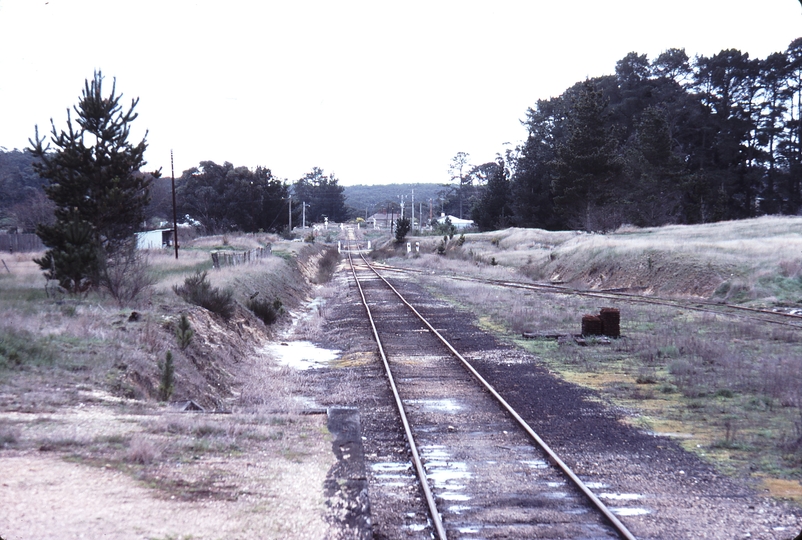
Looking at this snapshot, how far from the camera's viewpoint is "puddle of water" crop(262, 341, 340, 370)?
16.0 metres

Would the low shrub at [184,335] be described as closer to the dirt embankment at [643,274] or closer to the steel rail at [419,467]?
the steel rail at [419,467]

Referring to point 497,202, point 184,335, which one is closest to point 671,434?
point 184,335

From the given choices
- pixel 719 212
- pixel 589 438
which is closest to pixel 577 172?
pixel 719 212

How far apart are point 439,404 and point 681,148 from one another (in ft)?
228

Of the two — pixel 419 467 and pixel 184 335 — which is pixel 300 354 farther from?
pixel 419 467

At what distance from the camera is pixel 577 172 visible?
200ft

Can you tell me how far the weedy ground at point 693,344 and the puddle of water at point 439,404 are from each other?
8.07 feet

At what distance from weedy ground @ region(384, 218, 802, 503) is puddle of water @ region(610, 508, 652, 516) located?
148cm

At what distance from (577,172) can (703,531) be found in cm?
5763

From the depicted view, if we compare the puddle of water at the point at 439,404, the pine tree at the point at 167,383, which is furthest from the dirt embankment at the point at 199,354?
the puddle of water at the point at 439,404

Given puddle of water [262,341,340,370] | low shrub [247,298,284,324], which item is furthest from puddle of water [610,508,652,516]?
low shrub [247,298,284,324]

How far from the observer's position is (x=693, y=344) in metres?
14.7

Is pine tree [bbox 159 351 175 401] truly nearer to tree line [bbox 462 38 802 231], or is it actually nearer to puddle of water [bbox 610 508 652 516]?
puddle of water [bbox 610 508 652 516]

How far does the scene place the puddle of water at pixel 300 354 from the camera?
52.6 ft
